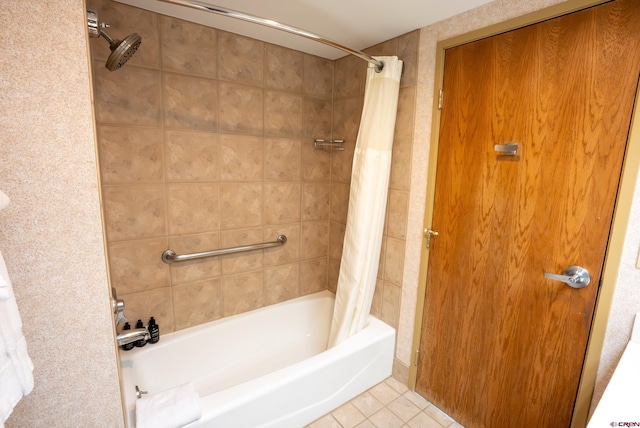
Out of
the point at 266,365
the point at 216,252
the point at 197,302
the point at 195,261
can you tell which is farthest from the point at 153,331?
the point at 266,365

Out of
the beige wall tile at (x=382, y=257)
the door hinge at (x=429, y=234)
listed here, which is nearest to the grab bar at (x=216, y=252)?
the beige wall tile at (x=382, y=257)

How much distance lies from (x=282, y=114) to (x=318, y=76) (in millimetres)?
394

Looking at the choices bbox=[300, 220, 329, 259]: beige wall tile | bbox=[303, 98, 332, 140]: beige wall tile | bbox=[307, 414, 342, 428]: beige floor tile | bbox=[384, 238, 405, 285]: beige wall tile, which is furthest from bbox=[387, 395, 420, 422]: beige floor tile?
bbox=[303, 98, 332, 140]: beige wall tile

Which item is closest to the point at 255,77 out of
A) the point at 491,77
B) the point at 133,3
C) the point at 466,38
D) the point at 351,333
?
the point at 133,3

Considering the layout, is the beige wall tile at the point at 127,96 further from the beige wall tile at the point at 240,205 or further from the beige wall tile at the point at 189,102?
the beige wall tile at the point at 240,205

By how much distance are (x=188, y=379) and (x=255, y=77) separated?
6.05 ft

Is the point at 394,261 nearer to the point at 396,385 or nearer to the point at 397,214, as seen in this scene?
the point at 397,214

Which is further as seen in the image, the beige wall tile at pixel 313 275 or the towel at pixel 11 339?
the beige wall tile at pixel 313 275

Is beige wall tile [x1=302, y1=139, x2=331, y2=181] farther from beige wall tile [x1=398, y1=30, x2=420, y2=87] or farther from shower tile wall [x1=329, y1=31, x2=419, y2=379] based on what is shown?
beige wall tile [x1=398, y1=30, x2=420, y2=87]

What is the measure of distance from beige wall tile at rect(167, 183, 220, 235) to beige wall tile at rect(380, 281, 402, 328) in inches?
44.6

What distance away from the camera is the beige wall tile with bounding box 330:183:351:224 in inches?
82.8

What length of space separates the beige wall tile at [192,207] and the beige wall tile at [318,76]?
925mm

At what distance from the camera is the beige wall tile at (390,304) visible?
1811 millimetres

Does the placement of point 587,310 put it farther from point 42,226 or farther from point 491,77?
point 42,226
